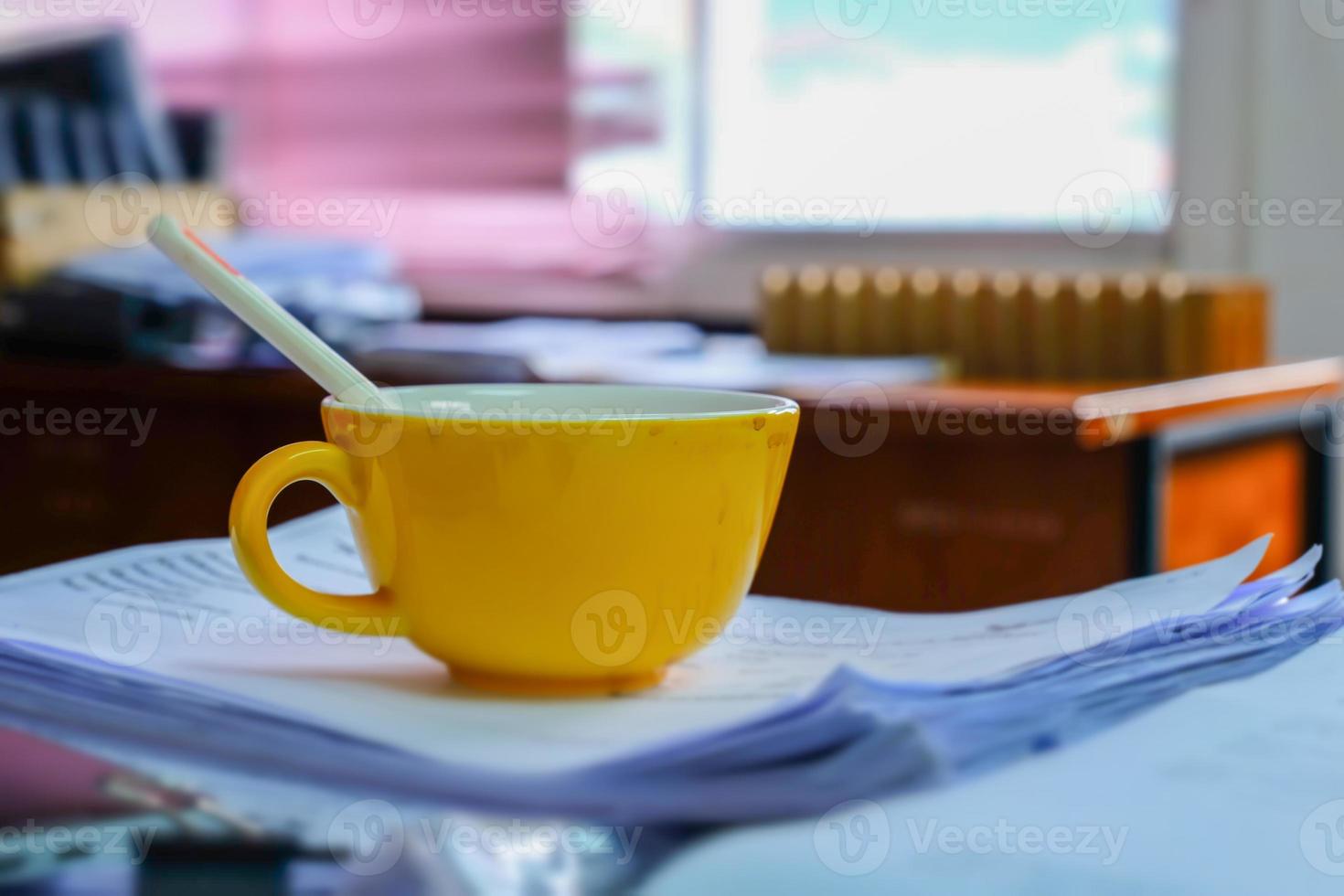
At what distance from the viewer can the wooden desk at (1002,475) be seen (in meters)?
1.01

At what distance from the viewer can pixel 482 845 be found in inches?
8.8

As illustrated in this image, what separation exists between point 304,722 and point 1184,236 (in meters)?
1.59

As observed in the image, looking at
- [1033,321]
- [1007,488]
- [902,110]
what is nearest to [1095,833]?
[1007,488]

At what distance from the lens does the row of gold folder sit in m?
1.20

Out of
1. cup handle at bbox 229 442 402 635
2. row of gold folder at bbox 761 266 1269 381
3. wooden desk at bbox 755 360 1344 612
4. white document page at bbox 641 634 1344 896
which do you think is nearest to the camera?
white document page at bbox 641 634 1344 896

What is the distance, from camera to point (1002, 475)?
Result: 106 cm

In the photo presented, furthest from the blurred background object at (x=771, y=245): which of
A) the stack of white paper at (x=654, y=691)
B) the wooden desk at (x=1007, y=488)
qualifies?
the stack of white paper at (x=654, y=691)

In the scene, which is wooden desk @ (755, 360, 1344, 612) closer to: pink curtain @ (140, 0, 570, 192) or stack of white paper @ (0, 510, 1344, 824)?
stack of white paper @ (0, 510, 1344, 824)

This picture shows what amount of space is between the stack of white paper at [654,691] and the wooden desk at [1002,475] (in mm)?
503

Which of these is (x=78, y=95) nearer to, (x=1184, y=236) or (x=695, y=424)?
(x=1184, y=236)

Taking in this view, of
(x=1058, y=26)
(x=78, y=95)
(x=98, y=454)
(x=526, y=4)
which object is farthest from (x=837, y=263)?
(x=78, y=95)

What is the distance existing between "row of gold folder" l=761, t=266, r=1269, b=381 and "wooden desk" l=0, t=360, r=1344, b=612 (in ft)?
0.18

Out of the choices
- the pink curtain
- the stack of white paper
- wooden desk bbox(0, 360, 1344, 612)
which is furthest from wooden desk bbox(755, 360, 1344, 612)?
the pink curtain

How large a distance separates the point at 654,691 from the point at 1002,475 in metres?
0.79
